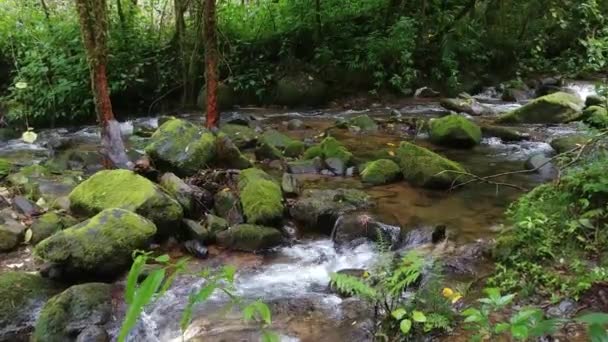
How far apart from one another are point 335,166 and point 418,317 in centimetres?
465

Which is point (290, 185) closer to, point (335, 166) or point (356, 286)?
point (335, 166)

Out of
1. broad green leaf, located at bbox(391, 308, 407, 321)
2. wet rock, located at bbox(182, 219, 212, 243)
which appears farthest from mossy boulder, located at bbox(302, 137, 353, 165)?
broad green leaf, located at bbox(391, 308, 407, 321)

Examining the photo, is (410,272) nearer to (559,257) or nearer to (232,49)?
(559,257)

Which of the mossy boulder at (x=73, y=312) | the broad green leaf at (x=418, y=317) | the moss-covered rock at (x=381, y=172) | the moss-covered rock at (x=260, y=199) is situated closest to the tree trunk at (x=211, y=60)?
the moss-covered rock at (x=260, y=199)

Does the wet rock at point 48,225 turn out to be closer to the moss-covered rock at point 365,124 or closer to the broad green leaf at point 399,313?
→ the broad green leaf at point 399,313

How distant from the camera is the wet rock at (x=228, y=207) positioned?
6496mm

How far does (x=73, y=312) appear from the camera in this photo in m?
4.47

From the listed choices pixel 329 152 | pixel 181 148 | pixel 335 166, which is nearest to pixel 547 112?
pixel 329 152

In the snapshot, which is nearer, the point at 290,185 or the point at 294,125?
the point at 290,185

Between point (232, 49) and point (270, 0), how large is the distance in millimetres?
2418

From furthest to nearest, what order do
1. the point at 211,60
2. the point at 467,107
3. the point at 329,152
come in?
1. the point at 467,107
2. the point at 329,152
3. the point at 211,60

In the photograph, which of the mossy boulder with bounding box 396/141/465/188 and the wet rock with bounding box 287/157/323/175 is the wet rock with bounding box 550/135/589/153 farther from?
the wet rock with bounding box 287/157/323/175

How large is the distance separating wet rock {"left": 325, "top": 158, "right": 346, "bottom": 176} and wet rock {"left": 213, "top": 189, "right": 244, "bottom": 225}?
2009mm

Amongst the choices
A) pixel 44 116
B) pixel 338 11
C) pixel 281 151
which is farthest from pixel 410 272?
pixel 338 11
